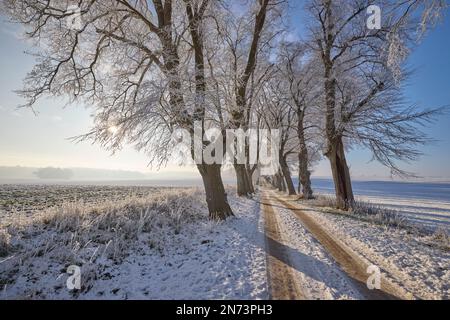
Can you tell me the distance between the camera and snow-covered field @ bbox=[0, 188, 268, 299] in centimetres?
447

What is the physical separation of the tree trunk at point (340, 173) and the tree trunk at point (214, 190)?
7.79m

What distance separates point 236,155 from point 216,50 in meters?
10.5

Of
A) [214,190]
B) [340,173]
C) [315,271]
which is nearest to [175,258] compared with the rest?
[315,271]

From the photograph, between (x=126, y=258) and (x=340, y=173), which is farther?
(x=340, y=173)

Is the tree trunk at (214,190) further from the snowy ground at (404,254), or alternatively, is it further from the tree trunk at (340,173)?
the tree trunk at (340,173)

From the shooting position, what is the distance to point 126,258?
5.86m

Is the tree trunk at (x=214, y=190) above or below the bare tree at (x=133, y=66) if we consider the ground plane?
below

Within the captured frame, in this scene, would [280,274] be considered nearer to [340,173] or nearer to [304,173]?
[340,173]

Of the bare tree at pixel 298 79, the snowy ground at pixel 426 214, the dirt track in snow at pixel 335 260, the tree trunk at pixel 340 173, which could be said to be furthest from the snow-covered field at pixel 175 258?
the bare tree at pixel 298 79

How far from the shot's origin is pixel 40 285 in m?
4.50

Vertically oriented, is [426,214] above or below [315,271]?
below

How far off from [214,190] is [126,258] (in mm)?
5070

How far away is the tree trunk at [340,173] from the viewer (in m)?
13.8

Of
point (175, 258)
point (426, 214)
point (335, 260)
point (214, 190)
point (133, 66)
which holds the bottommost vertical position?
point (426, 214)
